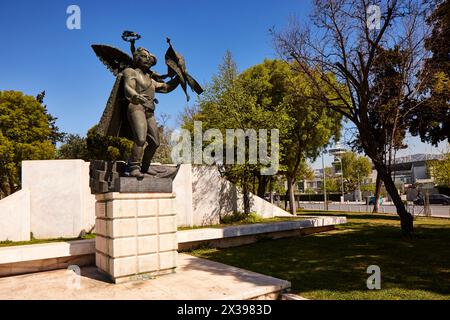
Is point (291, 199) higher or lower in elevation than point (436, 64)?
lower

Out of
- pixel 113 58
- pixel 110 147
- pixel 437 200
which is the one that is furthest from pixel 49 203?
pixel 437 200

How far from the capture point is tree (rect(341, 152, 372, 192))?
6300cm

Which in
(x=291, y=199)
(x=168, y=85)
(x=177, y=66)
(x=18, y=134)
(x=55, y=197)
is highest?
(x=18, y=134)

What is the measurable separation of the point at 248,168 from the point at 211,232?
16.0 feet

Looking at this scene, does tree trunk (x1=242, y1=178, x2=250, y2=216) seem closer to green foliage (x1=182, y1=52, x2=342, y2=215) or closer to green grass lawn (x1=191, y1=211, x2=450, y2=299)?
green foliage (x1=182, y1=52, x2=342, y2=215)

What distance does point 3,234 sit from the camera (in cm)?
1040

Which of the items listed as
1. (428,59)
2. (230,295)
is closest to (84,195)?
(230,295)

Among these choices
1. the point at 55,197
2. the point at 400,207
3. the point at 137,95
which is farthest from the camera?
the point at 400,207

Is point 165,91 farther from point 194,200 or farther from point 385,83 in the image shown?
point 385,83

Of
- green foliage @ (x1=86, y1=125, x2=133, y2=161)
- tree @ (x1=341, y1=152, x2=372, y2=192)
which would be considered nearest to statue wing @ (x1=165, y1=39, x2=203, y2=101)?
green foliage @ (x1=86, y1=125, x2=133, y2=161)

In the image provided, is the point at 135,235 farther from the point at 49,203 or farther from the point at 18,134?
the point at 18,134

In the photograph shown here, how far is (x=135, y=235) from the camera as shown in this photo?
6.21 meters

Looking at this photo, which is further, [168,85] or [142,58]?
[168,85]

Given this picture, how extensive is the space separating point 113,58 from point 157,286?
4975 mm
